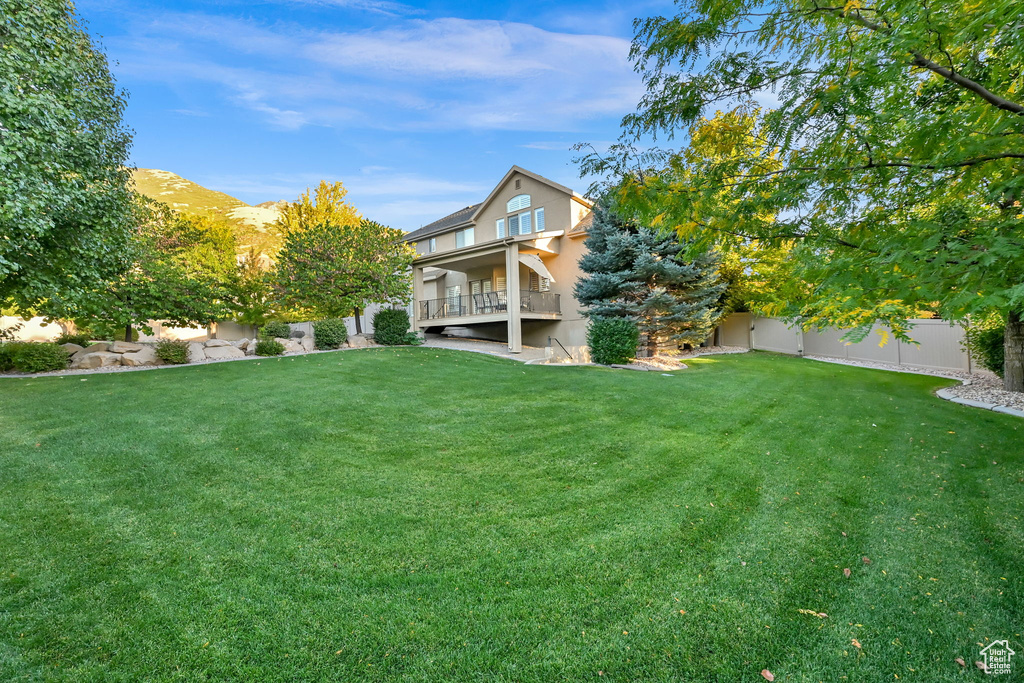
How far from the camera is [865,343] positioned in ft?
56.5

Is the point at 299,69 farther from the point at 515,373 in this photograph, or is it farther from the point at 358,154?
the point at 515,373

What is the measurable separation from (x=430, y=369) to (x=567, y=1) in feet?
29.0

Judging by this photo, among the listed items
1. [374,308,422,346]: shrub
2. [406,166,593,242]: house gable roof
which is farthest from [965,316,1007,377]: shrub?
[374,308,422,346]: shrub

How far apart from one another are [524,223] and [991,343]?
664 inches

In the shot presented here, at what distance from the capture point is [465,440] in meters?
6.17

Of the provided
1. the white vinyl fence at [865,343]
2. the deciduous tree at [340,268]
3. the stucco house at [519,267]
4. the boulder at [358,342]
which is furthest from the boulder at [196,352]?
the white vinyl fence at [865,343]

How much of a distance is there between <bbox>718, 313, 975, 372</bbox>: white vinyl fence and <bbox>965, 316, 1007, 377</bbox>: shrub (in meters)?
0.80

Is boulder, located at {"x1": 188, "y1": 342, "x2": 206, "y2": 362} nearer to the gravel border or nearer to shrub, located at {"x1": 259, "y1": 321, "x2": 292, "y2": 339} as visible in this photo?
shrub, located at {"x1": 259, "y1": 321, "x2": 292, "y2": 339}

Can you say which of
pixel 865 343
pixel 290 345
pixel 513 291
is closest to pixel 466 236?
pixel 513 291

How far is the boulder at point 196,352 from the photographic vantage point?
1383 cm

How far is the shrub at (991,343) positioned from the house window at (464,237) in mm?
20056

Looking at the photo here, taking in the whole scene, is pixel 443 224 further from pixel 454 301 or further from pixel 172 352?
pixel 172 352

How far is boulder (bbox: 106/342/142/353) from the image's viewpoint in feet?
43.4

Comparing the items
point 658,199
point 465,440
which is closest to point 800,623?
point 658,199
